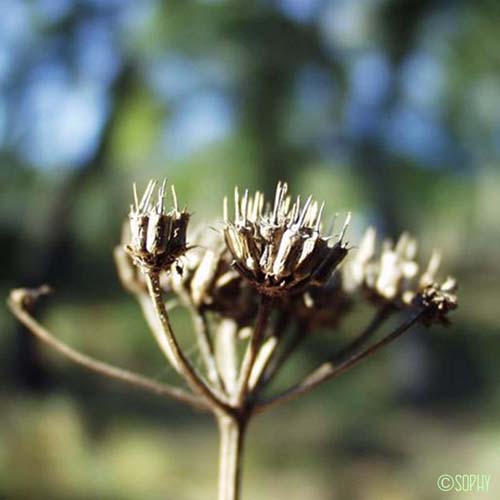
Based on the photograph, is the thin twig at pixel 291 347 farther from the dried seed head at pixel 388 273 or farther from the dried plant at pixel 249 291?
the dried seed head at pixel 388 273

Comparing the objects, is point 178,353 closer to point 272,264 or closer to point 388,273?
point 272,264

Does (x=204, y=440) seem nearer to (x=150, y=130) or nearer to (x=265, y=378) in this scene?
(x=150, y=130)

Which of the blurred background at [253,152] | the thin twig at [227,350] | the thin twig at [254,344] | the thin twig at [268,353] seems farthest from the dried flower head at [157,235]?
the blurred background at [253,152]

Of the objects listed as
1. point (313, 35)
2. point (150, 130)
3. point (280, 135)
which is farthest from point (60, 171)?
point (313, 35)

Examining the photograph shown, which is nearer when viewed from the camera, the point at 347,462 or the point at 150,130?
the point at 347,462

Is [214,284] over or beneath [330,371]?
over

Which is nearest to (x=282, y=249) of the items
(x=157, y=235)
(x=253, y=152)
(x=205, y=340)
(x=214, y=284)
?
(x=157, y=235)

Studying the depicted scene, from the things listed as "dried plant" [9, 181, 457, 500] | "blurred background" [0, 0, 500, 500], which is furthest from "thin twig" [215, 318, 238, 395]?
"blurred background" [0, 0, 500, 500]
